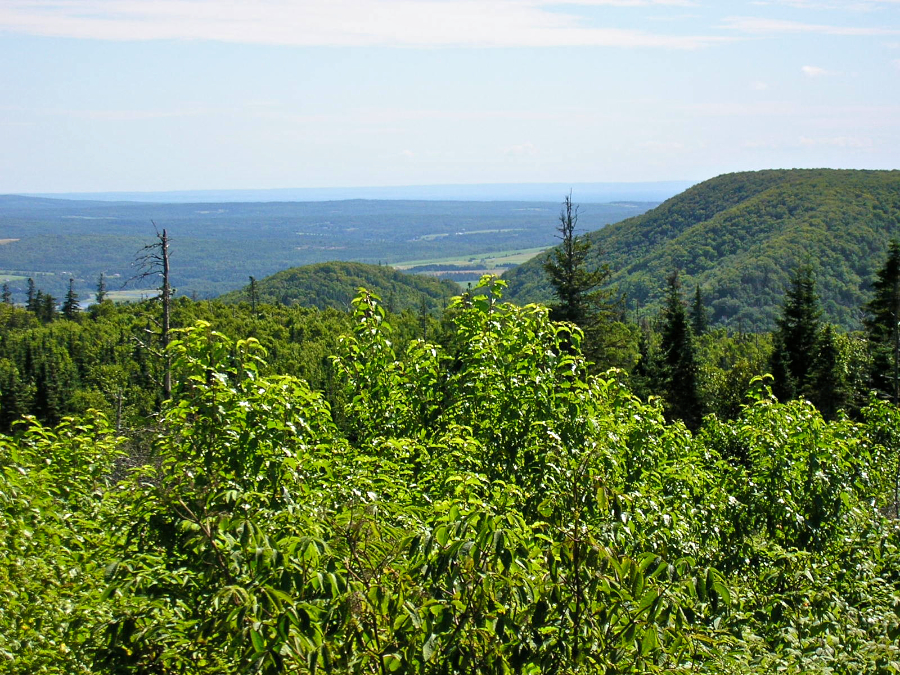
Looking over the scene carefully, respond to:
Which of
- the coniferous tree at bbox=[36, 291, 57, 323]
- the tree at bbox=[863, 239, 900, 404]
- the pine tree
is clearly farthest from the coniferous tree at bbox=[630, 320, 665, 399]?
the coniferous tree at bbox=[36, 291, 57, 323]

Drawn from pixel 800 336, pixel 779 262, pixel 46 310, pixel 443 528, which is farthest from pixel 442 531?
pixel 779 262

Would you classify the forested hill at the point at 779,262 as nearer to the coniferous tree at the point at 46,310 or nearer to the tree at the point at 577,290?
the coniferous tree at the point at 46,310

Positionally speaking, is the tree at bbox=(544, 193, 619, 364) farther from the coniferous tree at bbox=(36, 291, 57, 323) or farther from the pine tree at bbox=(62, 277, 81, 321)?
the coniferous tree at bbox=(36, 291, 57, 323)

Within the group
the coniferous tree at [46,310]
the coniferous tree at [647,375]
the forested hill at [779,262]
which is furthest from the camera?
the forested hill at [779,262]

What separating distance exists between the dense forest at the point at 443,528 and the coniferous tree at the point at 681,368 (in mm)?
27621

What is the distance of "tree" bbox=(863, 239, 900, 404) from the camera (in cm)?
3756

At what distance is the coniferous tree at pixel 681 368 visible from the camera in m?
39.1

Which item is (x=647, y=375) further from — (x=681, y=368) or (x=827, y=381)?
(x=827, y=381)

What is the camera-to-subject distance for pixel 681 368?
39281 mm

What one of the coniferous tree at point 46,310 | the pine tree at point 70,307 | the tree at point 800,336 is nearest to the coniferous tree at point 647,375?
the tree at point 800,336

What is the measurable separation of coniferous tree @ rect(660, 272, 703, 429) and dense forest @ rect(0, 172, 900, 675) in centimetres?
2762

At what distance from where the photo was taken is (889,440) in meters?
11.7

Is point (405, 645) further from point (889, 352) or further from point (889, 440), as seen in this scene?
point (889, 352)

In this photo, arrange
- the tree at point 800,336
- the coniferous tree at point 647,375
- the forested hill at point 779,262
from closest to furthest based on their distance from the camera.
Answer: the coniferous tree at point 647,375
the tree at point 800,336
the forested hill at point 779,262
